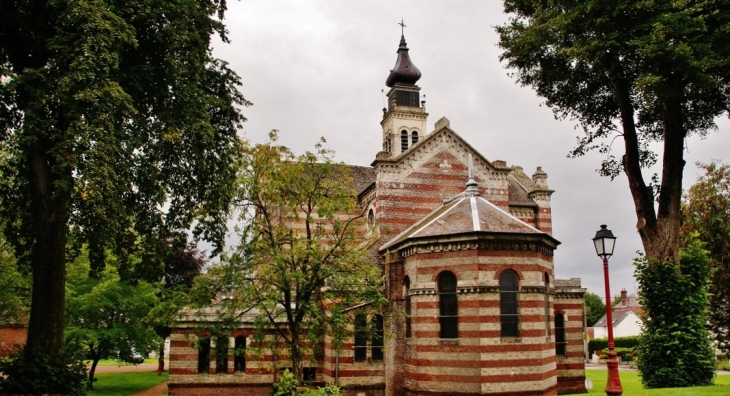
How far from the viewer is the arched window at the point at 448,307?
21.3 metres

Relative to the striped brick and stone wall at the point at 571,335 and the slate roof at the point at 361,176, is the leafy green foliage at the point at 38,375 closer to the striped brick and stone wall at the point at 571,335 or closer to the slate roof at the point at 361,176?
the slate roof at the point at 361,176

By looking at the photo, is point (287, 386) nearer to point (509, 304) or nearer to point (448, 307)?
point (448, 307)

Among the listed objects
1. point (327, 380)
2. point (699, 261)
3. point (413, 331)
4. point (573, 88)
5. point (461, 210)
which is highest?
point (573, 88)

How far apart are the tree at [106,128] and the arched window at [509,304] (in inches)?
397

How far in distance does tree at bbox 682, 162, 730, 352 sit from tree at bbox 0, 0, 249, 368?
28.1 meters

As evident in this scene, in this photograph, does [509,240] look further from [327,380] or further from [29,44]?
[29,44]

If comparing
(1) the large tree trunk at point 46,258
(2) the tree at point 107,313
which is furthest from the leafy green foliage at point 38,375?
(2) the tree at point 107,313

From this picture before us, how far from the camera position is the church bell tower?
52.3 meters

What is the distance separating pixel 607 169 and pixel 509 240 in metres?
6.18

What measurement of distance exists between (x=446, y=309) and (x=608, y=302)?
725 cm

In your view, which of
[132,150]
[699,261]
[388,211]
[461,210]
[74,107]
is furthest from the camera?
[388,211]

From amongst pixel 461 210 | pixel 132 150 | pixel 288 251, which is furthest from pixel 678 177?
pixel 132 150

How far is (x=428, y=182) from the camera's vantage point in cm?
2852

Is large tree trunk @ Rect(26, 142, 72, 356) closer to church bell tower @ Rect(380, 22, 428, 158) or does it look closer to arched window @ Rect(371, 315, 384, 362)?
arched window @ Rect(371, 315, 384, 362)
